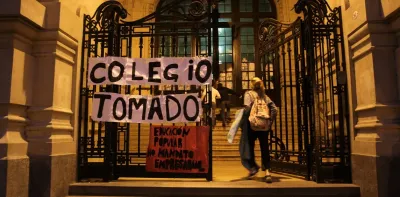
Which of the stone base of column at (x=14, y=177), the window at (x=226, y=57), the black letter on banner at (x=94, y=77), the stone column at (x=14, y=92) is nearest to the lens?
the stone base of column at (x=14, y=177)

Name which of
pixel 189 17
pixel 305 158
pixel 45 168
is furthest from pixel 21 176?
pixel 305 158

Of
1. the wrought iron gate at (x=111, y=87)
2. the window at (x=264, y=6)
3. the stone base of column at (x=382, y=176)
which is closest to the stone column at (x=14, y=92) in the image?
the wrought iron gate at (x=111, y=87)

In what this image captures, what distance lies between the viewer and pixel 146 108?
6461mm

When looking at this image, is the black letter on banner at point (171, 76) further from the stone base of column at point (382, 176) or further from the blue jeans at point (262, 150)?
the stone base of column at point (382, 176)

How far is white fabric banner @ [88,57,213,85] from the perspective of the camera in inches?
255

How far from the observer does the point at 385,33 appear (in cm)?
534

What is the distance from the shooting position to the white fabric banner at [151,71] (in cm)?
648

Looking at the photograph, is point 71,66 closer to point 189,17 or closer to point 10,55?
point 10,55

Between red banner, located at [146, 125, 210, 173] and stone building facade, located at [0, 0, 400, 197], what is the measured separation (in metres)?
1.45

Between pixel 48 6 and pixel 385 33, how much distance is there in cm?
541

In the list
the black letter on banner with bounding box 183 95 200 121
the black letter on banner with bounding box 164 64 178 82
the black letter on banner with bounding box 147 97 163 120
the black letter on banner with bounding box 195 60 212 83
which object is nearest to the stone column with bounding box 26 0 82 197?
the black letter on banner with bounding box 147 97 163 120

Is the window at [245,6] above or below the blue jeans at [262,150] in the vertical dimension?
above

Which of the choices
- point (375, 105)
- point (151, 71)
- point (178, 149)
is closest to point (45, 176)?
A: point (178, 149)

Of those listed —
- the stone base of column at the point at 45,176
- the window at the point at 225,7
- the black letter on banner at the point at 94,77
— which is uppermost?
the window at the point at 225,7
